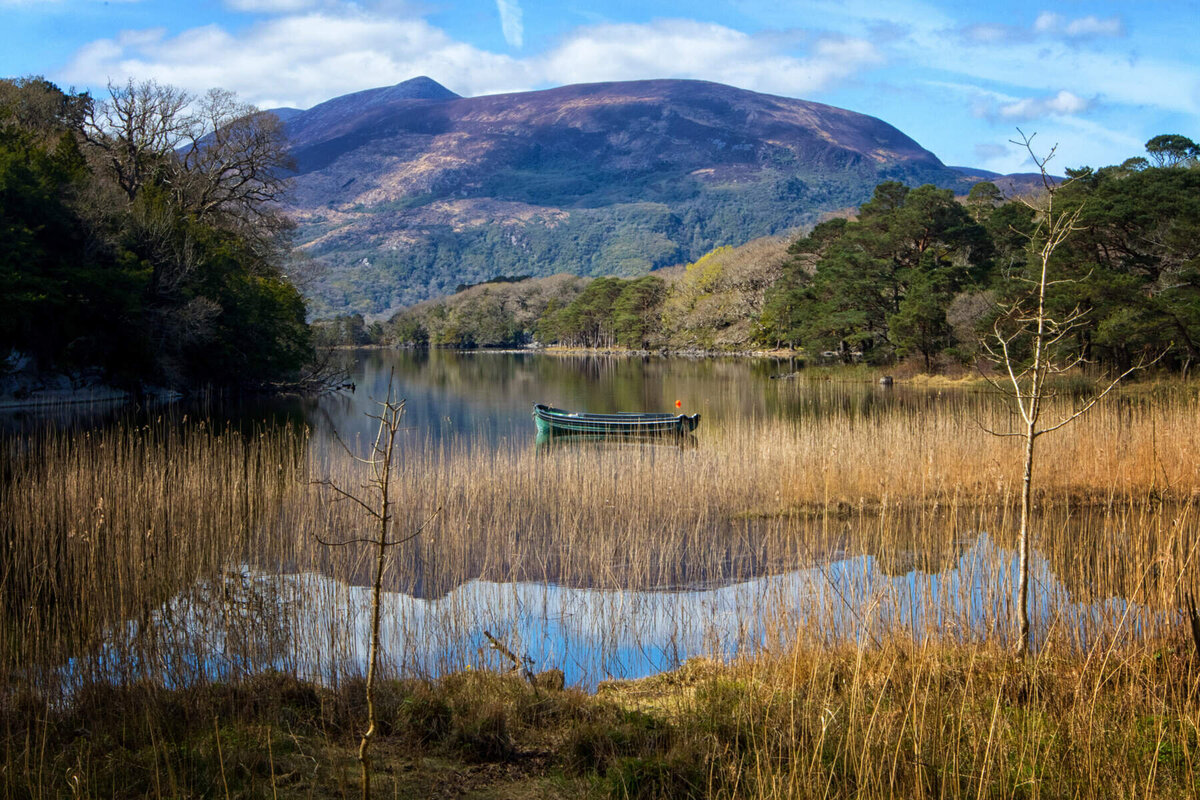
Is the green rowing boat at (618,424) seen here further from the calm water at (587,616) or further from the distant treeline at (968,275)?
the calm water at (587,616)

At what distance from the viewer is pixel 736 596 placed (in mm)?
7625

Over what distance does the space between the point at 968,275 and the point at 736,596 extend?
31.2 meters

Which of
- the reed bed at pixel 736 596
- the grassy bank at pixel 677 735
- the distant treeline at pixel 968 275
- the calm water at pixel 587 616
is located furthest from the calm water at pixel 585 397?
the grassy bank at pixel 677 735

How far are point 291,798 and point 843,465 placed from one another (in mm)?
9887

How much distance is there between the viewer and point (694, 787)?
12.1ft

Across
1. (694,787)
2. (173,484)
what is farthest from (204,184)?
(694,787)

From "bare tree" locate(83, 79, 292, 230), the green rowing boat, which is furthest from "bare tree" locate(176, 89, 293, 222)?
the green rowing boat

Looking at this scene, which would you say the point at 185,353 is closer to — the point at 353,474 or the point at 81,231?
the point at 81,231

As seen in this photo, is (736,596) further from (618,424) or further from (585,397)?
(585,397)

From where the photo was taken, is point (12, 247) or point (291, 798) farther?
point (12, 247)

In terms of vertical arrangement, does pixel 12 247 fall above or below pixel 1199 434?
above

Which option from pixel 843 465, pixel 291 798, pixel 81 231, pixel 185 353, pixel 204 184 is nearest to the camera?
pixel 291 798

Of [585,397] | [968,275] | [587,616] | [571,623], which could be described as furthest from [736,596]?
[968,275]

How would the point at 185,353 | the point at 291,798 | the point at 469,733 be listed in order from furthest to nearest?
the point at 185,353 → the point at 469,733 → the point at 291,798
